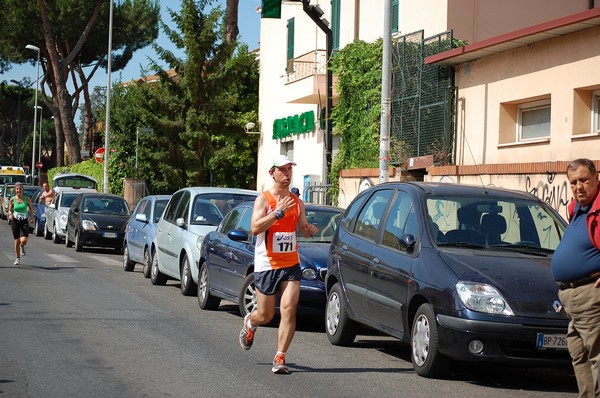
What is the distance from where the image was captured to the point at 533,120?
1930 cm

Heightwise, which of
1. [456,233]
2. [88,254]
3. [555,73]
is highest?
[555,73]

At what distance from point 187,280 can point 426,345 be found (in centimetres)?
762

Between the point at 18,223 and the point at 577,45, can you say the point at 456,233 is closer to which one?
the point at 577,45

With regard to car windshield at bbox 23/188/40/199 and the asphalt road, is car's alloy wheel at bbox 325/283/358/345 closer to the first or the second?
the asphalt road

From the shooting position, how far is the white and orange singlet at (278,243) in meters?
9.29

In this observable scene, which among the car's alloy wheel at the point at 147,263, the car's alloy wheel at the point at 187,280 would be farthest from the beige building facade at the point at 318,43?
the car's alloy wheel at the point at 187,280

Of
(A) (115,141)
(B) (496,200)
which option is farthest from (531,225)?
(A) (115,141)

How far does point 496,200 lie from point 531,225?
405 mm

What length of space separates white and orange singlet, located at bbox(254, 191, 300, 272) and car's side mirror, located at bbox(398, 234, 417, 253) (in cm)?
102

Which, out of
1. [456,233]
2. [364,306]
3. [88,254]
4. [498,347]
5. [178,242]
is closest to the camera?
[498,347]

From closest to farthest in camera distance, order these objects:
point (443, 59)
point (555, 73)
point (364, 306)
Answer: point (364, 306) < point (555, 73) < point (443, 59)

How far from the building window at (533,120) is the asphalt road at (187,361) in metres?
7.05

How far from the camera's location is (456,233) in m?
9.69

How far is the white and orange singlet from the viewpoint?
929cm
